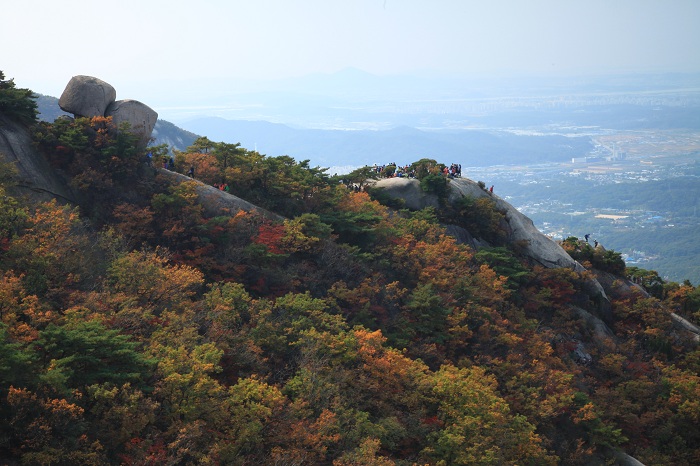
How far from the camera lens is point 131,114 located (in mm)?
31469

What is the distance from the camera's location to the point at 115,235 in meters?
24.7

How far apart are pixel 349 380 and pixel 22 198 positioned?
14.2 meters

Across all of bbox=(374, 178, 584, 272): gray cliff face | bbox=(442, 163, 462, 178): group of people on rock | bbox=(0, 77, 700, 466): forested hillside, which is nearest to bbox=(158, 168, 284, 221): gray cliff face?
bbox=(0, 77, 700, 466): forested hillside

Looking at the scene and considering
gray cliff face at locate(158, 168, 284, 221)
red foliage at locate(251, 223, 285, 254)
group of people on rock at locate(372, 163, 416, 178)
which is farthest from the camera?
group of people on rock at locate(372, 163, 416, 178)

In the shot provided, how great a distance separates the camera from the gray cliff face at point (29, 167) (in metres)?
25.1

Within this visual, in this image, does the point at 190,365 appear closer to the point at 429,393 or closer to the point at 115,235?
the point at 429,393

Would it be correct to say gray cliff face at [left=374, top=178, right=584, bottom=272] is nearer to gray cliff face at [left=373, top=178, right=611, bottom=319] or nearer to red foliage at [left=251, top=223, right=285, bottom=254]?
gray cliff face at [left=373, top=178, right=611, bottom=319]

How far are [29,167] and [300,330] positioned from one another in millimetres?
14142

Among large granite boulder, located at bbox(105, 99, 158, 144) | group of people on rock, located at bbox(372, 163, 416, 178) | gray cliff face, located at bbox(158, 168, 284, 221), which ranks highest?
large granite boulder, located at bbox(105, 99, 158, 144)

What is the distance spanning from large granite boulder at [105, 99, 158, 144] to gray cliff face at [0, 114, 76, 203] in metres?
4.94

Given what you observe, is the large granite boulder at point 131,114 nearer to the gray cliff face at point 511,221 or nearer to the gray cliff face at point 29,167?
the gray cliff face at point 29,167

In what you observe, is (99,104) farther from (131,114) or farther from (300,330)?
(300,330)

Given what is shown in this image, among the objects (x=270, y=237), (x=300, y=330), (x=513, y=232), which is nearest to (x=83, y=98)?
(x=270, y=237)

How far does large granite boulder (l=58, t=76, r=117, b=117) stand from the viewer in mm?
30641
